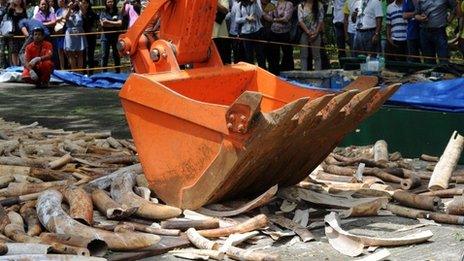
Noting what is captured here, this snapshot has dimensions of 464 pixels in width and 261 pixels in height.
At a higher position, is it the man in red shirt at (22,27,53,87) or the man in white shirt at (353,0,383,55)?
the man in white shirt at (353,0,383,55)

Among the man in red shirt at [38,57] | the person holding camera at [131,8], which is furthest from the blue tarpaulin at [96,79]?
the person holding camera at [131,8]

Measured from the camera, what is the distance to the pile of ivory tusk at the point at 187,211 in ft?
20.3

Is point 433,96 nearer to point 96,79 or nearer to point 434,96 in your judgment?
point 434,96

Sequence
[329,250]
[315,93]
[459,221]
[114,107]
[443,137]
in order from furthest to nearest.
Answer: [114,107] → [443,137] → [315,93] → [459,221] → [329,250]

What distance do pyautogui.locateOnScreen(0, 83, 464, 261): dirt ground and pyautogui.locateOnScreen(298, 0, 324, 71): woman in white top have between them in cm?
345

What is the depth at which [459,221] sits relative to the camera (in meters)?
6.94

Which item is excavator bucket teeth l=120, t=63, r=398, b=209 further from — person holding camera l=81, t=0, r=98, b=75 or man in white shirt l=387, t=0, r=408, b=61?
person holding camera l=81, t=0, r=98, b=75

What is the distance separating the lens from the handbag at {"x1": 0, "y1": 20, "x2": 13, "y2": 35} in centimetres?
2044

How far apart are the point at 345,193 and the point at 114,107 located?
307 inches

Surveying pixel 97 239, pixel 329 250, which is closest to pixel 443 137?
pixel 329 250

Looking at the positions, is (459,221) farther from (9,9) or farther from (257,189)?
(9,9)

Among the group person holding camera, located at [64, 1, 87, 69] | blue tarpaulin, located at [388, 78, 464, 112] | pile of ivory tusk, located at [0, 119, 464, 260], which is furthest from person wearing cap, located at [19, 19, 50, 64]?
pile of ivory tusk, located at [0, 119, 464, 260]

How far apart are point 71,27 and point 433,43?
28.2 feet

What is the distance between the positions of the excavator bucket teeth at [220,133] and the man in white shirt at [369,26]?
7.81 m
